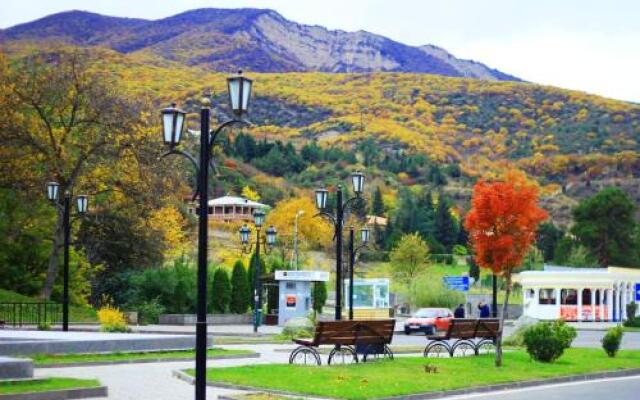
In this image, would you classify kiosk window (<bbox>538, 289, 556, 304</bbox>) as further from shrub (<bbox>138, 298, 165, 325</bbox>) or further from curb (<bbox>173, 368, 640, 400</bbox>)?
curb (<bbox>173, 368, 640, 400</bbox>)

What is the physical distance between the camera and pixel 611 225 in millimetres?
92875

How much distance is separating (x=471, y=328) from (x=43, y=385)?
14241 mm

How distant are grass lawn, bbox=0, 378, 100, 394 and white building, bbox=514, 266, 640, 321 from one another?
51153mm

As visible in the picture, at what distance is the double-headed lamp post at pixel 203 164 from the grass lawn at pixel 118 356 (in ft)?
30.7

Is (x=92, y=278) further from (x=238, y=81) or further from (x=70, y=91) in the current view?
(x=238, y=81)

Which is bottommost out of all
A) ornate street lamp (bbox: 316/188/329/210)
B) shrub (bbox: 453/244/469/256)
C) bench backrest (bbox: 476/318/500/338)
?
bench backrest (bbox: 476/318/500/338)

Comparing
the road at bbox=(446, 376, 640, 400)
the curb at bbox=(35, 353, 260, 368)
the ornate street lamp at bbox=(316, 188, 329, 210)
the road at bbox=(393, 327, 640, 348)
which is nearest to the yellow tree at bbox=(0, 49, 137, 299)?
the road at bbox=(393, 327, 640, 348)

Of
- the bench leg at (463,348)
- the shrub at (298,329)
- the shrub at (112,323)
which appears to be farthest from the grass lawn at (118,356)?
the shrub at (298,329)

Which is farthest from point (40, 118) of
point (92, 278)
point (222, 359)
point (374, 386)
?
point (374, 386)

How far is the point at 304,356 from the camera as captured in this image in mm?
24469

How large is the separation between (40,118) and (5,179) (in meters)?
3.26

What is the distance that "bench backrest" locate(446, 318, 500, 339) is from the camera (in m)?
26.8

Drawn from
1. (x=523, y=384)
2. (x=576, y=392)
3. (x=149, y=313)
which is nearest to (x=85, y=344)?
(x=523, y=384)

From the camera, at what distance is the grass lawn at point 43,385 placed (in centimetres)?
1539
